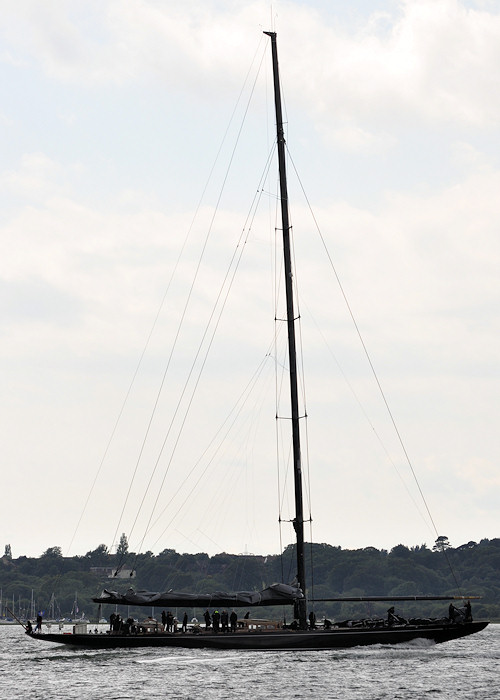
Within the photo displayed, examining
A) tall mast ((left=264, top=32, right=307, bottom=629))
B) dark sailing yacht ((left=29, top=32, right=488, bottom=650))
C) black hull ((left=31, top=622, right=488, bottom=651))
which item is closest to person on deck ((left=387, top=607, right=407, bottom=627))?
dark sailing yacht ((left=29, top=32, right=488, bottom=650))

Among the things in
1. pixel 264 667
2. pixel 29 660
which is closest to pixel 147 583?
pixel 29 660

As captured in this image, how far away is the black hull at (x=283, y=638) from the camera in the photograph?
57.1 m

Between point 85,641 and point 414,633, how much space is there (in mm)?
18571

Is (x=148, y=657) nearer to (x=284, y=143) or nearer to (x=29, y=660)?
(x=29, y=660)

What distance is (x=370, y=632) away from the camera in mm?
58812

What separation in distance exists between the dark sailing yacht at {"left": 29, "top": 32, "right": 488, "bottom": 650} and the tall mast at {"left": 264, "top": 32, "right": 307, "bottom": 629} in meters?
0.06

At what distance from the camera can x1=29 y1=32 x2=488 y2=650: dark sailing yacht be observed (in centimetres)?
5734

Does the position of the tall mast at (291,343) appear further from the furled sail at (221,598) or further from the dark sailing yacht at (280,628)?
the furled sail at (221,598)

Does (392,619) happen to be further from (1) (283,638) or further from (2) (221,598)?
(2) (221,598)

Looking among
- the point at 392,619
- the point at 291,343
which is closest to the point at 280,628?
the point at 392,619

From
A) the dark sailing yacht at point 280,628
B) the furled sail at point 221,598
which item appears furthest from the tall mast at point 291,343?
the furled sail at point 221,598

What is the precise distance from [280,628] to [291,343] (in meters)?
16.6

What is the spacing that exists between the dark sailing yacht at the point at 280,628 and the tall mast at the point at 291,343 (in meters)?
0.06

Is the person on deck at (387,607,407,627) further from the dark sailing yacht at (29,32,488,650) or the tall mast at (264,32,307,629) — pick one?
the tall mast at (264,32,307,629)
